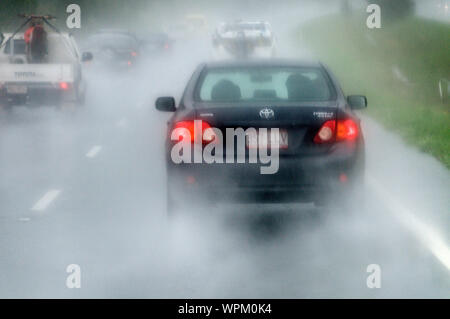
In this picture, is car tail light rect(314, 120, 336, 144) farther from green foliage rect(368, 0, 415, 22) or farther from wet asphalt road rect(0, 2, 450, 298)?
green foliage rect(368, 0, 415, 22)

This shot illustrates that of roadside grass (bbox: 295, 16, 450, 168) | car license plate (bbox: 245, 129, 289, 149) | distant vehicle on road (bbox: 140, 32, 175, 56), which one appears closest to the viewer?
car license plate (bbox: 245, 129, 289, 149)

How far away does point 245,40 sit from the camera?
49.9 metres

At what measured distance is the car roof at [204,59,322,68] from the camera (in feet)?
38.0

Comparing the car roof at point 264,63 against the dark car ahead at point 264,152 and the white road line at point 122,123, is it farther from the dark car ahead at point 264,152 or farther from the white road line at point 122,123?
the white road line at point 122,123

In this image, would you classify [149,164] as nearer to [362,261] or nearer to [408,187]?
[408,187]

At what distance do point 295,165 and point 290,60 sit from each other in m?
1.59

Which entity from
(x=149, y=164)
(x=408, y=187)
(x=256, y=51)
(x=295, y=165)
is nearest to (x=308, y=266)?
(x=295, y=165)

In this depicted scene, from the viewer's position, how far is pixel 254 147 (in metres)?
10.5

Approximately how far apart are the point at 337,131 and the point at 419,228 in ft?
4.28

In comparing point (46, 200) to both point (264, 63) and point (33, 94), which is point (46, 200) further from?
point (33, 94)

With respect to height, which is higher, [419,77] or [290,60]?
[290,60]

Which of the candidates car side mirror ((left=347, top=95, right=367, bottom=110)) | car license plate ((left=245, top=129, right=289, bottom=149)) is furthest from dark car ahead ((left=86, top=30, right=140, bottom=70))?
car license plate ((left=245, top=129, right=289, bottom=149))

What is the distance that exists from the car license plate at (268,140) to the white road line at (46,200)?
302 centimetres

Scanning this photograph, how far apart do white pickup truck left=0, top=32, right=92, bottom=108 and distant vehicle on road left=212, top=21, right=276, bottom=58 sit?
23.2 m
